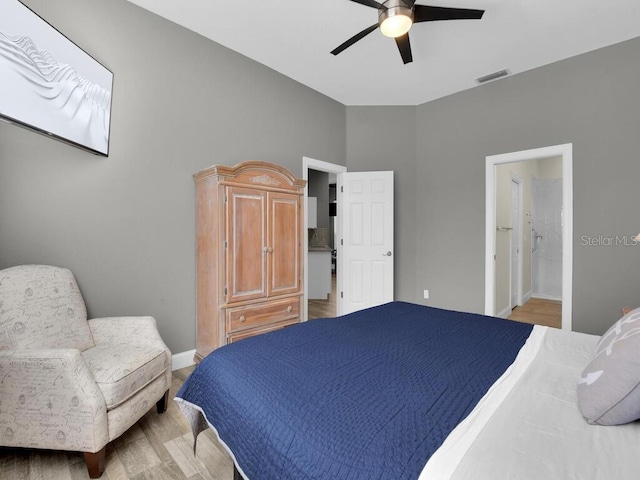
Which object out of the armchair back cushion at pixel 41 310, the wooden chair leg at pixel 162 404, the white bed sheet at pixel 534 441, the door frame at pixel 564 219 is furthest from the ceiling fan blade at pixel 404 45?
the wooden chair leg at pixel 162 404

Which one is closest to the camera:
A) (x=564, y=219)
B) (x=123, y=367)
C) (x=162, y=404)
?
(x=123, y=367)

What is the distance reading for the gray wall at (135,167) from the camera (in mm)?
2074

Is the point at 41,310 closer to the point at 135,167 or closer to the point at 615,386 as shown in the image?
the point at 135,167

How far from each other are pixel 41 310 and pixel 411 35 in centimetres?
351

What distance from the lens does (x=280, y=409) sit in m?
0.92

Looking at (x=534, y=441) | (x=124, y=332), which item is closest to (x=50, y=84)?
(x=124, y=332)

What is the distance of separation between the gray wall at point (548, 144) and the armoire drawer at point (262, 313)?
6.95 feet

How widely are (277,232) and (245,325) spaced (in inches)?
33.9

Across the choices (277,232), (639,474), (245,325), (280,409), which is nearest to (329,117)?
(277,232)

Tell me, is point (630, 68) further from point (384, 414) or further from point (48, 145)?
point (48, 145)

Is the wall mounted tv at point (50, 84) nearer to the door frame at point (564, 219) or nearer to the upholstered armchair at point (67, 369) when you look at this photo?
the upholstered armchair at point (67, 369)

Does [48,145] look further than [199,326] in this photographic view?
No

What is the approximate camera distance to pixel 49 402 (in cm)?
149

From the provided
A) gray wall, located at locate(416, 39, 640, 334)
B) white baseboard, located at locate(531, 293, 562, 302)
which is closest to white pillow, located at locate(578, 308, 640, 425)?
gray wall, located at locate(416, 39, 640, 334)
